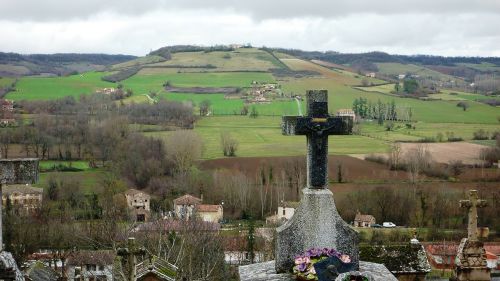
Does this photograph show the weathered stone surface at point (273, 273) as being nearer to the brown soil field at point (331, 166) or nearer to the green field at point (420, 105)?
the brown soil field at point (331, 166)

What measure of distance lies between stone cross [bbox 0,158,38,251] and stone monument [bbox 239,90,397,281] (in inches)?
129

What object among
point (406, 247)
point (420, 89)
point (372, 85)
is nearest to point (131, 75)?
point (372, 85)

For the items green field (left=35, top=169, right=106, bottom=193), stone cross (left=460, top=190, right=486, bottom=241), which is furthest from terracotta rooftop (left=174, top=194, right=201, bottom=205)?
stone cross (left=460, top=190, right=486, bottom=241)

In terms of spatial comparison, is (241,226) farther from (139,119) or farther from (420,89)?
(420,89)

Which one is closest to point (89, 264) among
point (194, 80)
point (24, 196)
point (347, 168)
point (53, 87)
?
point (24, 196)

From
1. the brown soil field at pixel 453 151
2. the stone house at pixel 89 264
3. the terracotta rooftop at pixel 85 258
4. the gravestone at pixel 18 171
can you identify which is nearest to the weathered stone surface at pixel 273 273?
the gravestone at pixel 18 171

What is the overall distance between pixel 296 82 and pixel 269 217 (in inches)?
2720

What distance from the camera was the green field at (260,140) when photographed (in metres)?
77.3

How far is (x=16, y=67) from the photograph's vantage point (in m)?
138

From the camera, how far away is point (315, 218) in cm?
877

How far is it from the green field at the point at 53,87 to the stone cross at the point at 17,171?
96821 millimetres

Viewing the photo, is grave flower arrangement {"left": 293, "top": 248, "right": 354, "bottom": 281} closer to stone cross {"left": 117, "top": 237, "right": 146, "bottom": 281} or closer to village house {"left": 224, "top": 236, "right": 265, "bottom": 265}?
stone cross {"left": 117, "top": 237, "right": 146, "bottom": 281}

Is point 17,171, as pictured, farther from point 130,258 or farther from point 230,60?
point 230,60

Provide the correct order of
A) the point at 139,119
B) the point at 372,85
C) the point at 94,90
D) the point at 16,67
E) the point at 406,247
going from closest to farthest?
the point at 406,247 → the point at 139,119 → the point at 94,90 → the point at 372,85 → the point at 16,67
